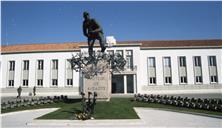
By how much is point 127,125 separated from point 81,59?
7.78 metres

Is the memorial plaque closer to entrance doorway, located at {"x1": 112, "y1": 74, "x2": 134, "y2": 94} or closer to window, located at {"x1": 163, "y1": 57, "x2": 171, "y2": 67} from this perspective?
entrance doorway, located at {"x1": 112, "y1": 74, "x2": 134, "y2": 94}

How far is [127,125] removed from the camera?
→ 10.2 m

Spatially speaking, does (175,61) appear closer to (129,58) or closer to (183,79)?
(183,79)

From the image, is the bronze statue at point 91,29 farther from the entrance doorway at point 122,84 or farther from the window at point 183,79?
the window at point 183,79

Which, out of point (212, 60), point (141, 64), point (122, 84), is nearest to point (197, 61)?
point (212, 60)

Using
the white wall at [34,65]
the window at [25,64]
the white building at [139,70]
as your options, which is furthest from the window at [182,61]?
the window at [25,64]

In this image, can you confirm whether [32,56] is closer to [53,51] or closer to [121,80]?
[53,51]

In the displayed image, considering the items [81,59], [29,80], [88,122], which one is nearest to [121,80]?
[29,80]

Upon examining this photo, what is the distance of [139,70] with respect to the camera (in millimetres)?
41656

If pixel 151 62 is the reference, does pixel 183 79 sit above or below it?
below

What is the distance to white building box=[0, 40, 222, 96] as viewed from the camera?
4169 cm

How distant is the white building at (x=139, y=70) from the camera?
137 ft

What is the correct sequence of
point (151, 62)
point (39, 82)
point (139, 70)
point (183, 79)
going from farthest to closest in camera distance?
point (39, 82) < point (151, 62) < point (183, 79) < point (139, 70)

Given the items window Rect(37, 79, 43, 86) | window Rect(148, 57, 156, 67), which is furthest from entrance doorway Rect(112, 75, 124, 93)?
window Rect(37, 79, 43, 86)
